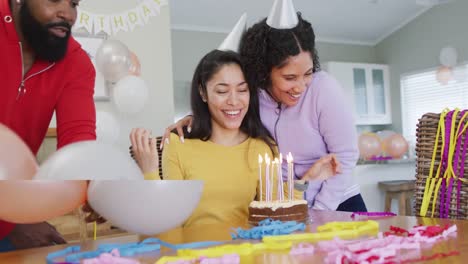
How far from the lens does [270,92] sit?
1899 mm

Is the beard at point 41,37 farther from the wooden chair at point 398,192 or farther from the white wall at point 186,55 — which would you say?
the white wall at point 186,55

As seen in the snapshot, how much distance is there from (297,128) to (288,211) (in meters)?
0.50

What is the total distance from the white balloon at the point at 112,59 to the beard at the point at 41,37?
178cm

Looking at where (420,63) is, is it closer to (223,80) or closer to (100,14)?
(100,14)

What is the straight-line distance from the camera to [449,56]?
6.61 metres

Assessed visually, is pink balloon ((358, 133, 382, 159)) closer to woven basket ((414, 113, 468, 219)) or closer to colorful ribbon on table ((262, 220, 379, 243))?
woven basket ((414, 113, 468, 219))

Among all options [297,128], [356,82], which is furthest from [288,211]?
[356,82]

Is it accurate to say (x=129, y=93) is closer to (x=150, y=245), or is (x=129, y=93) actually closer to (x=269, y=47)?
(x=269, y=47)

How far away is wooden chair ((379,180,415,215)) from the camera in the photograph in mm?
5328

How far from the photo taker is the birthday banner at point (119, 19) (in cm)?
355

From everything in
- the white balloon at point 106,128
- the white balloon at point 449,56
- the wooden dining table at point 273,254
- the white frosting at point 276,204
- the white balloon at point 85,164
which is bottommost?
the wooden dining table at point 273,254

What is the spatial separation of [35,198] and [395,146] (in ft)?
17.6

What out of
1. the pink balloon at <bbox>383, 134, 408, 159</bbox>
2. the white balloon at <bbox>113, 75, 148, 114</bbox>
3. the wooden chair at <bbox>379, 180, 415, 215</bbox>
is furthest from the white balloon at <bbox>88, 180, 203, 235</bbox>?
the pink balloon at <bbox>383, 134, 408, 159</bbox>

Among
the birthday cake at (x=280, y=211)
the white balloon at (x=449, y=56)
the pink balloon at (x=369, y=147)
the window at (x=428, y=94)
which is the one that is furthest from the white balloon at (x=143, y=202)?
the window at (x=428, y=94)
